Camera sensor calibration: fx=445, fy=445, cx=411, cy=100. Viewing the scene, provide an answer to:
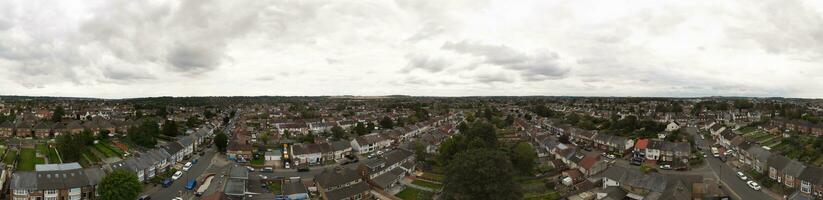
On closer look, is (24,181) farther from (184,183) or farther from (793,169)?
(793,169)

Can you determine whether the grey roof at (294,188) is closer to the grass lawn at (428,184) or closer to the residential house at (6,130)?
the grass lawn at (428,184)

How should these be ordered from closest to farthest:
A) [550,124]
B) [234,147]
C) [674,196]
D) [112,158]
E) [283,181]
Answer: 1. [674,196]
2. [283,181]
3. [112,158]
4. [234,147]
5. [550,124]

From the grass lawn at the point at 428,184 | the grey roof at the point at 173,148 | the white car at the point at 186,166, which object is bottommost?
the grass lawn at the point at 428,184

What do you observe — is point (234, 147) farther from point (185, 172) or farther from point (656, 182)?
point (656, 182)

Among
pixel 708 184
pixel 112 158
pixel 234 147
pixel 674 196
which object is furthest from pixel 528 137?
pixel 112 158

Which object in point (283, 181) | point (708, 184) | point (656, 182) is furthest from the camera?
point (283, 181)

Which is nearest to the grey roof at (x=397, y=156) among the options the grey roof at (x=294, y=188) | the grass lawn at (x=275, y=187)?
the grey roof at (x=294, y=188)

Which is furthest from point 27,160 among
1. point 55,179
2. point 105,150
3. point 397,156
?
point 397,156

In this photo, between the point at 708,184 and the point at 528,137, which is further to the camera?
the point at 528,137
